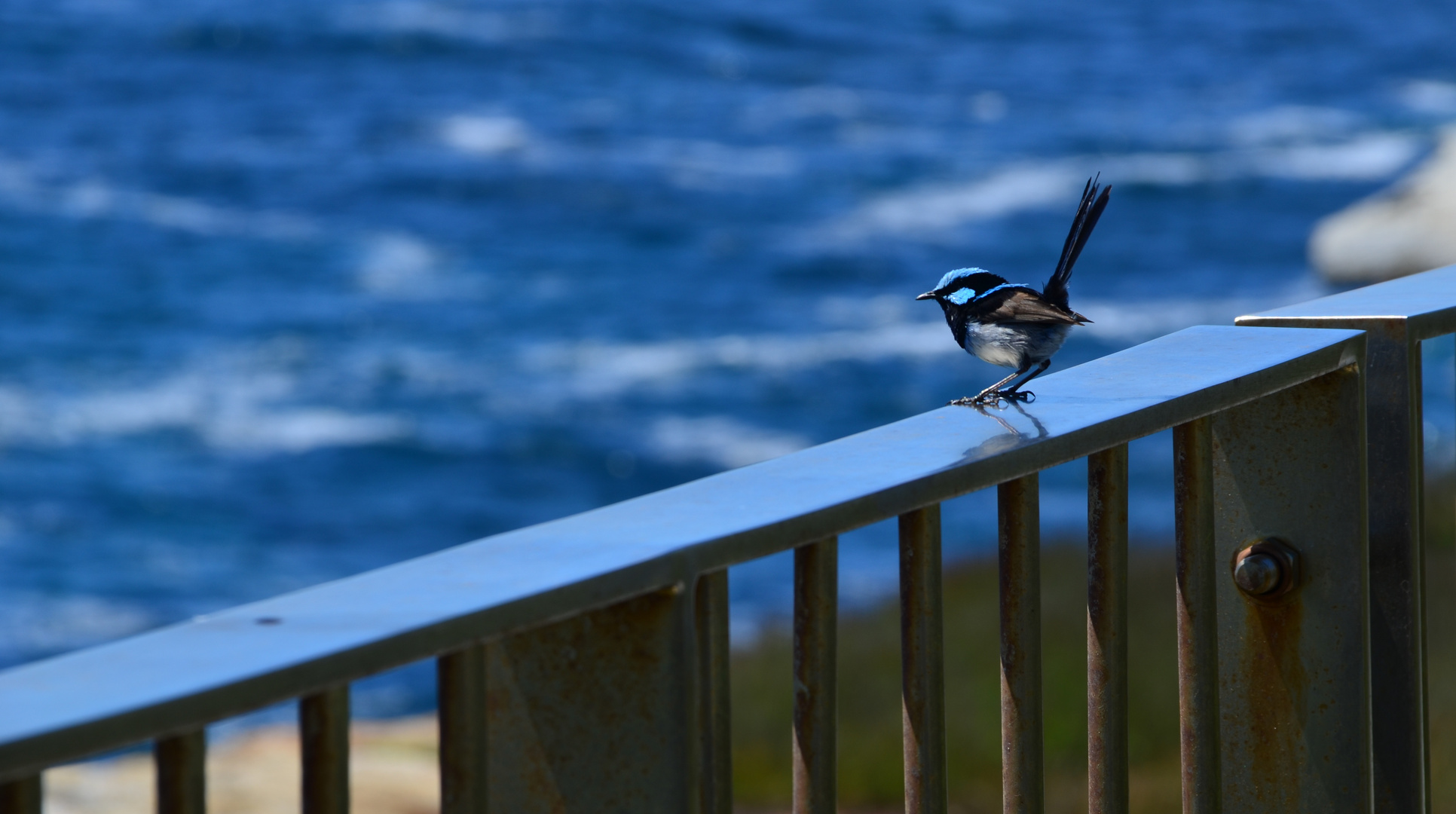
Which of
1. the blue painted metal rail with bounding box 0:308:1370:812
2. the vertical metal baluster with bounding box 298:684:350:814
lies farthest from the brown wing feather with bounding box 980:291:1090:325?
the vertical metal baluster with bounding box 298:684:350:814

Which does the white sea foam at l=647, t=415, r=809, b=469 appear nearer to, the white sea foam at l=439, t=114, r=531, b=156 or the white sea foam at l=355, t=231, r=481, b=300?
the white sea foam at l=355, t=231, r=481, b=300

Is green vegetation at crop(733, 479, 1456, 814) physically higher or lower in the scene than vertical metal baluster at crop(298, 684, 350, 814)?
higher

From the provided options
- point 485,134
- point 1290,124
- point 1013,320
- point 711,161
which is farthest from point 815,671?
point 485,134

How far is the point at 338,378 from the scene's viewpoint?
2961 cm

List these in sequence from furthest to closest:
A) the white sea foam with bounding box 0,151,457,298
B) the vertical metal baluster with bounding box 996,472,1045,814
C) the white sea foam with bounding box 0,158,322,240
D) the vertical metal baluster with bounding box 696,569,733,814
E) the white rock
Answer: the white sea foam with bounding box 0,158,322,240 → the white sea foam with bounding box 0,151,457,298 → the white rock → the vertical metal baluster with bounding box 996,472,1045,814 → the vertical metal baluster with bounding box 696,569,733,814

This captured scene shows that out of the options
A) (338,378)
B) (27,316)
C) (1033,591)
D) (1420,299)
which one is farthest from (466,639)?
(27,316)

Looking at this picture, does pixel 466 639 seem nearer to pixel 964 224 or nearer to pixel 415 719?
pixel 415 719

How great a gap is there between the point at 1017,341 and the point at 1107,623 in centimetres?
122

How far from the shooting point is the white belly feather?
2984mm

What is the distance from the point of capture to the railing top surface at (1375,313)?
2217mm

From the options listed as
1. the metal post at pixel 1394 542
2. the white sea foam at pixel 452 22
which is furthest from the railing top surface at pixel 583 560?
the white sea foam at pixel 452 22

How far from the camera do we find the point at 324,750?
1.20 meters

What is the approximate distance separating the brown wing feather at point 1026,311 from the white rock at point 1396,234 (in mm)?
24801

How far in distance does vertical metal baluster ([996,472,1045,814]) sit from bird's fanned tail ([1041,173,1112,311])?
76 cm
